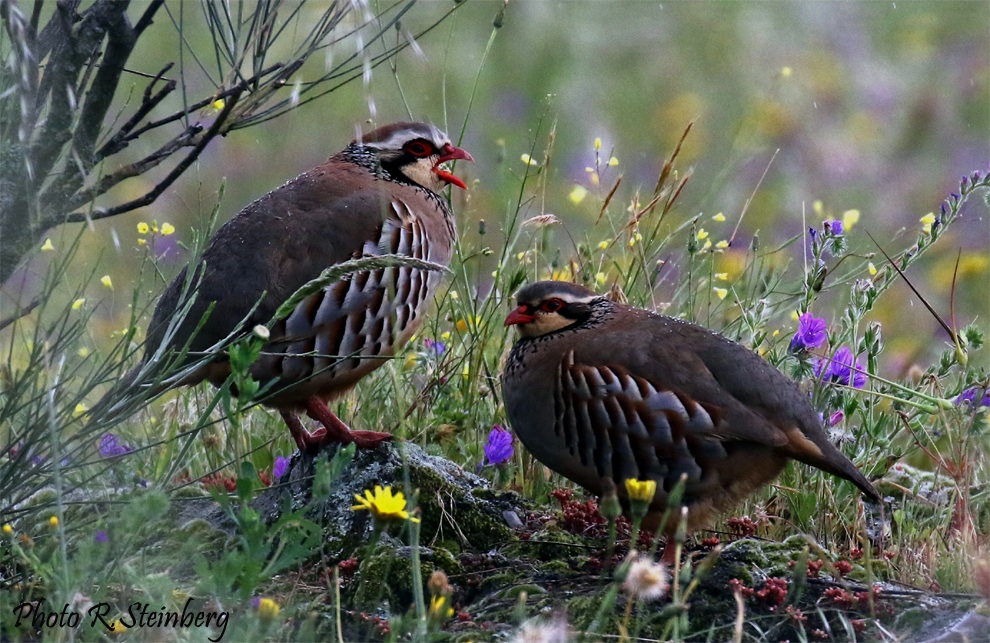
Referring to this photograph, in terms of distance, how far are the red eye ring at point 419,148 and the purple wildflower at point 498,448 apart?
1159 mm

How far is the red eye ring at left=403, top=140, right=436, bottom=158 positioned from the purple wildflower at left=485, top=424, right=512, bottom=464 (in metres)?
1.16

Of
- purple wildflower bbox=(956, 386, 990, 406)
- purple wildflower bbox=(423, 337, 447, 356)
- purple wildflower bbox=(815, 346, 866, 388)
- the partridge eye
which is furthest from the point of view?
the partridge eye

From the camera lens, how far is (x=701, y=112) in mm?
7656

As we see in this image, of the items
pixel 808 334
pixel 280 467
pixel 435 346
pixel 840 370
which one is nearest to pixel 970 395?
pixel 840 370

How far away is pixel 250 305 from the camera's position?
3.89 m

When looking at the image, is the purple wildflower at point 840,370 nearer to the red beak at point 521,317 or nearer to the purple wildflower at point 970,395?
the purple wildflower at point 970,395

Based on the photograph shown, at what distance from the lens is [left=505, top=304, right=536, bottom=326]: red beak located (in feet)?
12.8

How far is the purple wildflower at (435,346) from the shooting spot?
4.41 metres

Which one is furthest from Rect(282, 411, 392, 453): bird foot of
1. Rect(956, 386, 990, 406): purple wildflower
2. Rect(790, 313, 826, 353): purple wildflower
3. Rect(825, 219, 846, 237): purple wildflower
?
Rect(956, 386, 990, 406): purple wildflower

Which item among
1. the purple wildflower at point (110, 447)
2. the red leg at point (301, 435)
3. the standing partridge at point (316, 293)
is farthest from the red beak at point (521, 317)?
the purple wildflower at point (110, 447)

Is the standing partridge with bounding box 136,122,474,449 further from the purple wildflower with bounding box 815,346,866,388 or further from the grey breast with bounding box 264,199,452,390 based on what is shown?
the purple wildflower with bounding box 815,346,866,388

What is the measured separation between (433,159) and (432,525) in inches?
60.6

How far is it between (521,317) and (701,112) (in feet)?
13.4

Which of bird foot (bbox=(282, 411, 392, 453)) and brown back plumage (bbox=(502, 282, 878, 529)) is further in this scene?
bird foot (bbox=(282, 411, 392, 453))
